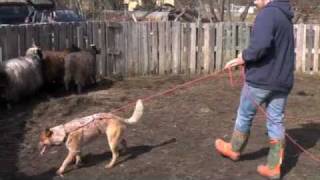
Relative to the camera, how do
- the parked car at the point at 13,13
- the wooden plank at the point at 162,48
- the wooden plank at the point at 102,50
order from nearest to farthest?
the wooden plank at the point at 102,50
the wooden plank at the point at 162,48
the parked car at the point at 13,13

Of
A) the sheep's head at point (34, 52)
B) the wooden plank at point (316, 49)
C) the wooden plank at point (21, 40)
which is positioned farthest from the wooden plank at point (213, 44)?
the sheep's head at point (34, 52)

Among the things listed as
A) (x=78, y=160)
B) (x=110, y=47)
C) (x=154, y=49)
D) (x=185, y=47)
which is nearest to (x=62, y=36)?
(x=110, y=47)

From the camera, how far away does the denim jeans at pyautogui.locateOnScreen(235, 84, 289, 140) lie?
21.8ft

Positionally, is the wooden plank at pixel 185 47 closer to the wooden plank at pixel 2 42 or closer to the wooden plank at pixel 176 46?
the wooden plank at pixel 176 46

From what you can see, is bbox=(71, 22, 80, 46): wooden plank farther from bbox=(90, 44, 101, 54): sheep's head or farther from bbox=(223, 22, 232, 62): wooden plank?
bbox=(223, 22, 232, 62): wooden plank

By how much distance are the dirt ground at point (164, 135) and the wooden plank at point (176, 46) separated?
2.42m

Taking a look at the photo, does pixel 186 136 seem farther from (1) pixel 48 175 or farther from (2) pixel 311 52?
(2) pixel 311 52

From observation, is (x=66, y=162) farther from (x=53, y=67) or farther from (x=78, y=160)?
(x=53, y=67)

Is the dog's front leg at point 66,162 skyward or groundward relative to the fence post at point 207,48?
groundward

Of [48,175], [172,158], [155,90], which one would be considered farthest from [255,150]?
[155,90]

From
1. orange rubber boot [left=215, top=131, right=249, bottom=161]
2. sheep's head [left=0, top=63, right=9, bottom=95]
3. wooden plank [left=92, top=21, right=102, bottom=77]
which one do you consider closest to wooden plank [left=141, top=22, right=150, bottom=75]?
→ wooden plank [left=92, top=21, right=102, bottom=77]

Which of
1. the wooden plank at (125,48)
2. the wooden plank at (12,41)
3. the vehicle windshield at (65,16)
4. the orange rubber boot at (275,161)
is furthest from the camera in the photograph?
the vehicle windshield at (65,16)

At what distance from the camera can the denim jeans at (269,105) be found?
6652 millimetres

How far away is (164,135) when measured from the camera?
8609mm
